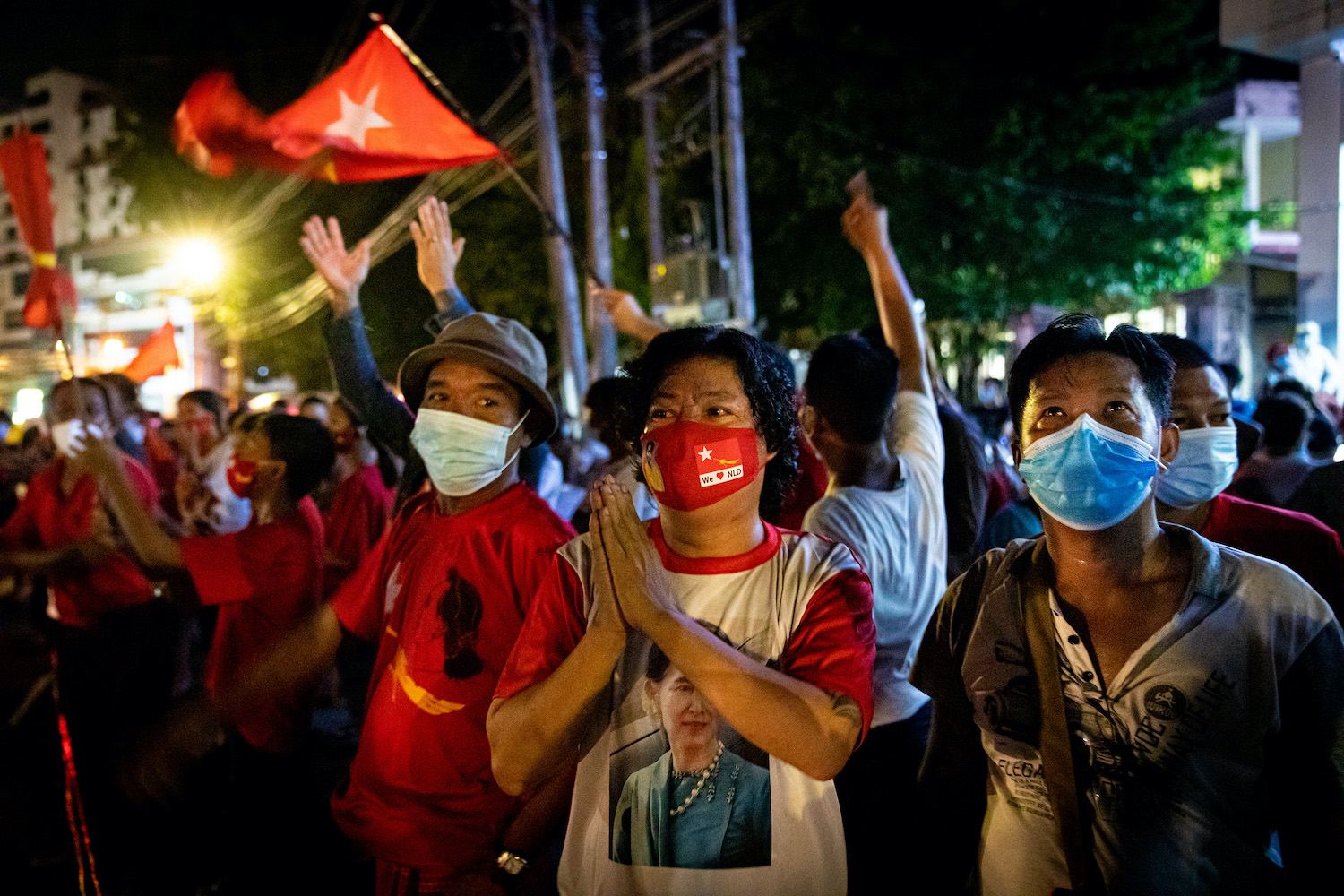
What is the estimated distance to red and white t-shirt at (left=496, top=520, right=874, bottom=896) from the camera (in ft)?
6.20

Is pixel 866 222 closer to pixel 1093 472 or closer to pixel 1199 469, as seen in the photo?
pixel 1199 469

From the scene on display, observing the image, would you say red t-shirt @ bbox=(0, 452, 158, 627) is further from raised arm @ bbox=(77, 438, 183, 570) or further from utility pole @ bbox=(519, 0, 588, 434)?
utility pole @ bbox=(519, 0, 588, 434)

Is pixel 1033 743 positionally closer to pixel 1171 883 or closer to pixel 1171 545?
pixel 1171 883

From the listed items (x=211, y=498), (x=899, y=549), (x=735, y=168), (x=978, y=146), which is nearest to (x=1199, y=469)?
(x=899, y=549)

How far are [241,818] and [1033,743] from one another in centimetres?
309

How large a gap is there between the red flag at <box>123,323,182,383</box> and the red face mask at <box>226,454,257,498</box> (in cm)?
719

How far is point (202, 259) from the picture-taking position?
24.0 meters

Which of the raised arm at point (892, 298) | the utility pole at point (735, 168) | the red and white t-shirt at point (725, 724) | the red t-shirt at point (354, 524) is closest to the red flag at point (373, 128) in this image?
the red t-shirt at point (354, 524)

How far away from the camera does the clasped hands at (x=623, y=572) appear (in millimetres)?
1778

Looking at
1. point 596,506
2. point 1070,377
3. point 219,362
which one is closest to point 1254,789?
point 1070,377

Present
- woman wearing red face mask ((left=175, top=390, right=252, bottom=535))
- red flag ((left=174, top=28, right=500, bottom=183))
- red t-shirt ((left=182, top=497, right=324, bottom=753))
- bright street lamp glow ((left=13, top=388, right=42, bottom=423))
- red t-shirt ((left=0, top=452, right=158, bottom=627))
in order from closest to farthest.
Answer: red t-shirt ((left=182, top=497, right=324, bottom=753)), red t-shirt ((left=0, top=452, right=158, bottom=627)), woman wearing red face mask ((left=175, top=390, right=252, bottom=535)), red flag ((left=174, top=28, right=500, bottom=183)), bright street lamp glow ((left=13, top=388, right=42, bottom=423))

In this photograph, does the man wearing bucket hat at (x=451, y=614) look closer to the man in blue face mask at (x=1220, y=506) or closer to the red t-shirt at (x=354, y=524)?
the man in blue face mask at (x=1220, y=506)

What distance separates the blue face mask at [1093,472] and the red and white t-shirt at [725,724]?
465 millimetres

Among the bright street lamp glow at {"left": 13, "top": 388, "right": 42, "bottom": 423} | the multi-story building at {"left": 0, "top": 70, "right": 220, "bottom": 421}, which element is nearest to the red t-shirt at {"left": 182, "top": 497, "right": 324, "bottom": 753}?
the multi-story building at {"left": 0, "top": 70, "right": 220, "bottom": 421}
